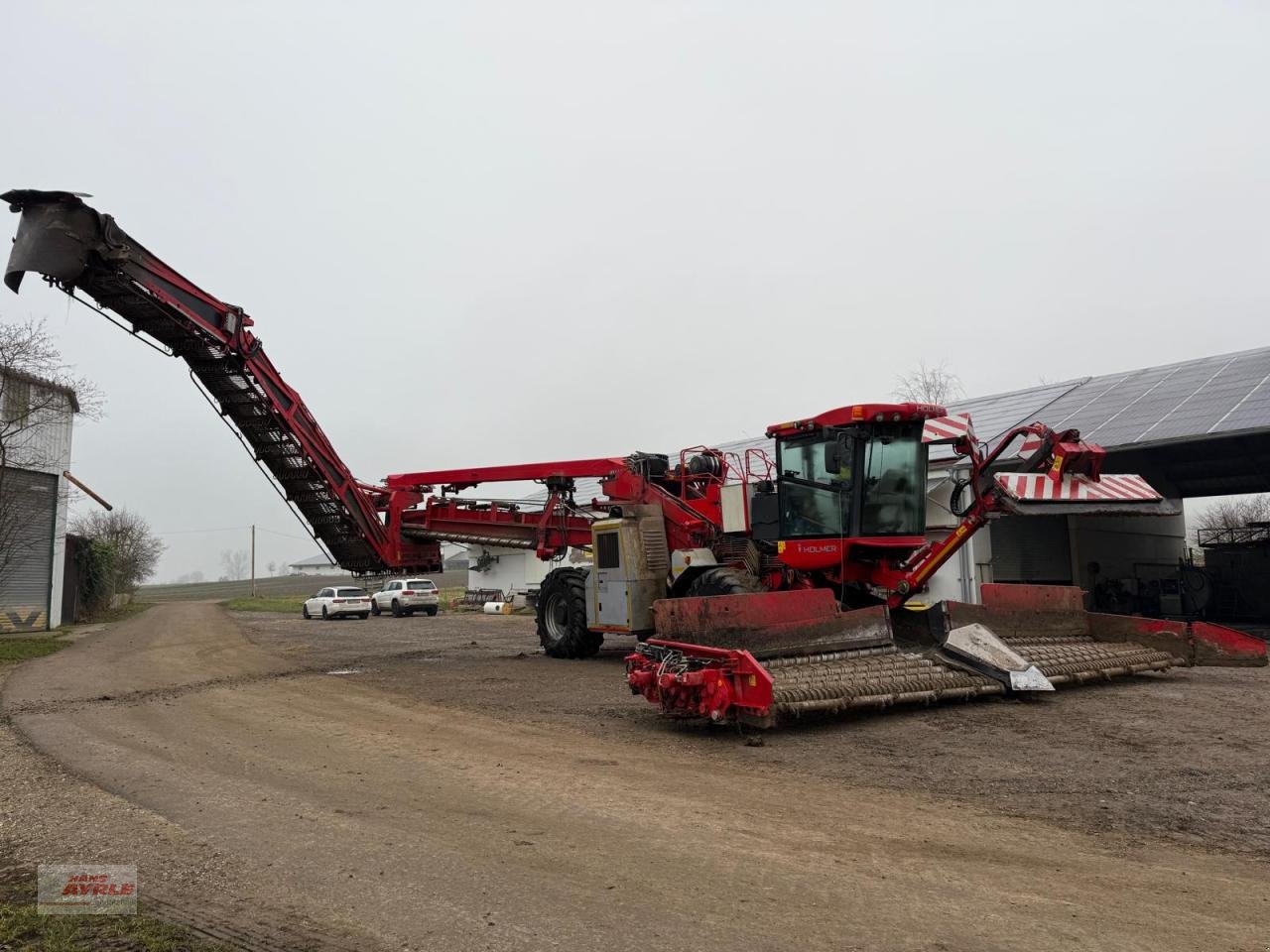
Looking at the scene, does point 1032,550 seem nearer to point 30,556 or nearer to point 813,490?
point 813,490

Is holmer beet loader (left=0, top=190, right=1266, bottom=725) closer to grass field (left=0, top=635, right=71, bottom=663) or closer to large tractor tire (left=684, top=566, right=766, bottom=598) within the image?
large tractor tire (left=684, top=566, right=766, bottom=598)

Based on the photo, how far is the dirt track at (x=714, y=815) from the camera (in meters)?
3.72

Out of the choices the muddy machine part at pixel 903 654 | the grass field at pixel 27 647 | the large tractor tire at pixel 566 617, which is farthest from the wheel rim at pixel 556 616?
the grass field at pixel 27 647

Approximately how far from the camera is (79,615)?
108ft

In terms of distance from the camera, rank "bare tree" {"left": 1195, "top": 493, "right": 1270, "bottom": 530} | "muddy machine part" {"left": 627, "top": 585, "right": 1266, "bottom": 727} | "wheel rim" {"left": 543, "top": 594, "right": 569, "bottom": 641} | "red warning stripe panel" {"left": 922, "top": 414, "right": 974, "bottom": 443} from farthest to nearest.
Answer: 1. "bare tree" {"left": 1195, "top": 493, "right": 1270, "bottom": 530}
2. "wheel rim" {"left": 543, "top": 594, "right": 569, "bottom": 641}
3. "red warning stripe panel" {"left": 922, "top": 414, "right": 974, "bottom": 443}
4. "muddy machine part" {"left": 627, "top": 585, "right": 1266, "bottom": 727}

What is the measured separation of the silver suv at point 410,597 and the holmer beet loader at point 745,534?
19.8 meters

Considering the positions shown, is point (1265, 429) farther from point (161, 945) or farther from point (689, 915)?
point (161, 945)

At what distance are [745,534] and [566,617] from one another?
4.22 m

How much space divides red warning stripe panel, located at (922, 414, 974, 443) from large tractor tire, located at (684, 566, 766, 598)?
2.88m

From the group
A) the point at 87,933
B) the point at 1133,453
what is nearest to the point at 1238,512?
the point at 1133,453

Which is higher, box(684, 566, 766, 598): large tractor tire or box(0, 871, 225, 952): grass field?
box(684, 566, 766, 598): large tractor tire

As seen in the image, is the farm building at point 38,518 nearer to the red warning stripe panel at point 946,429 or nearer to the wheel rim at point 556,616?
the wheel rim at point 556,616

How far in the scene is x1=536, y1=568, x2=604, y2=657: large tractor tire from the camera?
576 inches

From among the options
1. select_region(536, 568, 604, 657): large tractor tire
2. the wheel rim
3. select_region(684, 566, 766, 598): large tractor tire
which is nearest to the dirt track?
select_region(684, 566, 766, 598): large tractor tire
